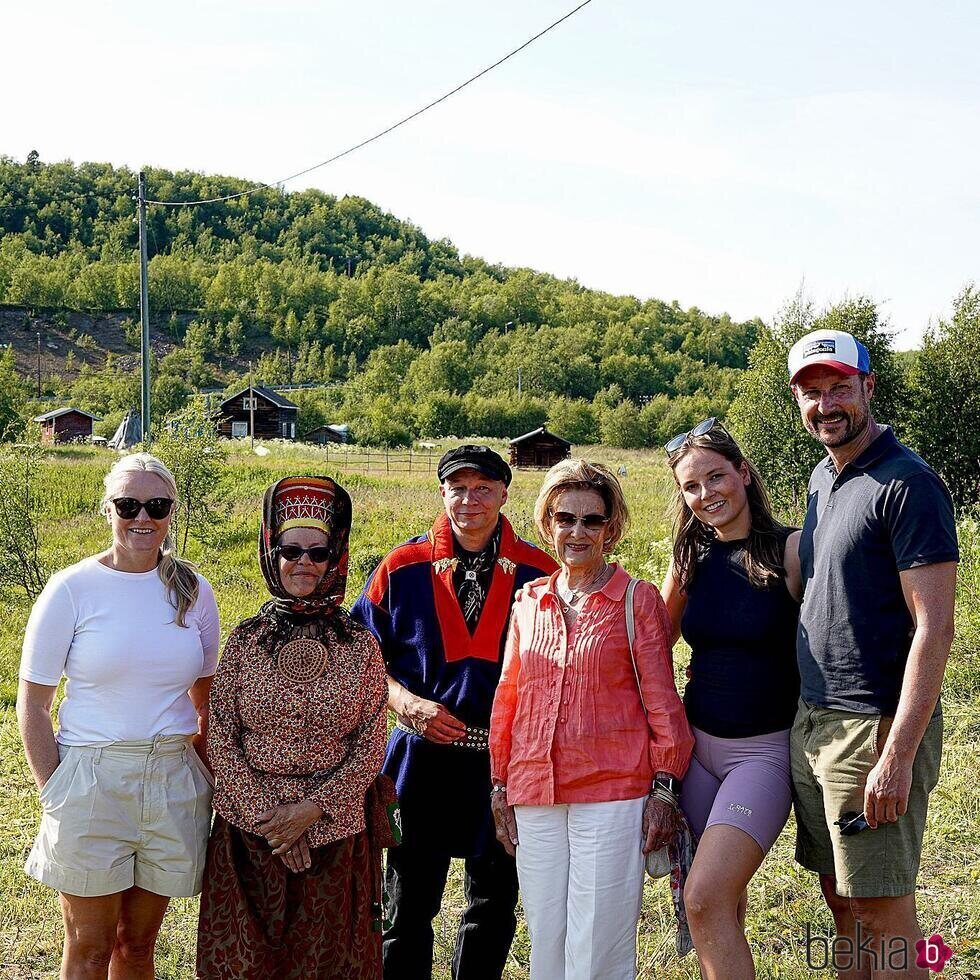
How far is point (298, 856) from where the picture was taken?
2799mm

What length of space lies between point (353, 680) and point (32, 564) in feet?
36.5

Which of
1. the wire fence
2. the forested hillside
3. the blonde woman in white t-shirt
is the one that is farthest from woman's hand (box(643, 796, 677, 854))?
the forested hillside

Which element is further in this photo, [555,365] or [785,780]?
[555,365]

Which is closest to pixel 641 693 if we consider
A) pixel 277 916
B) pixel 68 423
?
pixel 277 916

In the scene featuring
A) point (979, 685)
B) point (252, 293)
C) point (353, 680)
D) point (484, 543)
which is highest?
point (252, 293)

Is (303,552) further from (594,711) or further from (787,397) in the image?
(787,397)

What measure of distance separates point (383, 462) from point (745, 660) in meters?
41.0

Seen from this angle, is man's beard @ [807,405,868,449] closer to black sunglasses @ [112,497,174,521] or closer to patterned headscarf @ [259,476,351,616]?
patterned headscarf @ [259,476,351,616]

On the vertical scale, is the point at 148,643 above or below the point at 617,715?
above

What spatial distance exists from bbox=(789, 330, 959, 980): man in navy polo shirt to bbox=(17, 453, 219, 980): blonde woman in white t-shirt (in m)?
1.87

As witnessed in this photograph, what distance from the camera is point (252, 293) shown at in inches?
4574

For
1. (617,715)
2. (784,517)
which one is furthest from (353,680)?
(784,517)

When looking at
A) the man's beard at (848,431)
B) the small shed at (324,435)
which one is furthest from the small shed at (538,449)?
the man's beard at (848,431)

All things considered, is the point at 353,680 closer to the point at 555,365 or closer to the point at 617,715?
the point at 617,715
